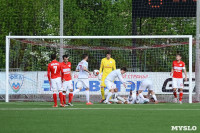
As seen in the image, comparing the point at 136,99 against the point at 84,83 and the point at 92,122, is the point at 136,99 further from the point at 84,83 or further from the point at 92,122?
the point at 92,122

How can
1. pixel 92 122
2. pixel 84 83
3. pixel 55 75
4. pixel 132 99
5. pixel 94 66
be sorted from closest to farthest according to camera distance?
pixel 92 122
pixel 55 75
pixel 84 83
pixel 132 99
pixel 94 66

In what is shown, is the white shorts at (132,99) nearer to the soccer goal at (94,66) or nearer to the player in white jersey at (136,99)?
the player in white jersey at (136,99)

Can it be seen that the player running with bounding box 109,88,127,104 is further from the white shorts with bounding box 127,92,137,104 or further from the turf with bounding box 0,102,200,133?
the turf with bounding box 0,102,200,133

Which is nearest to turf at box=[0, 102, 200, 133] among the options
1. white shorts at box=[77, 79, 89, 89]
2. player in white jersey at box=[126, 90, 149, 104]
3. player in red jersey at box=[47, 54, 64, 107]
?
player in red jersey at box=[47, 54, 64, 107]

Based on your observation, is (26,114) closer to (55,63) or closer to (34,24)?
(55,63)

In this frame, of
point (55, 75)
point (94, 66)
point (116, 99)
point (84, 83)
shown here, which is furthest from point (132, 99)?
point (55, 75)

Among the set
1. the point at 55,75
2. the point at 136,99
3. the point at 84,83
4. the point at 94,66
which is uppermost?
the point at 94,66

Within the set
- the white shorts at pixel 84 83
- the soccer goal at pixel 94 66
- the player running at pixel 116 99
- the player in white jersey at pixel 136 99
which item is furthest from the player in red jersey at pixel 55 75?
the soccer goal at pixel 94 66

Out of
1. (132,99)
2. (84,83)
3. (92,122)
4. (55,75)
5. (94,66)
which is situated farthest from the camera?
(94,66)

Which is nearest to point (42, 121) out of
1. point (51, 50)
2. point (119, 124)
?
point (119, 124)

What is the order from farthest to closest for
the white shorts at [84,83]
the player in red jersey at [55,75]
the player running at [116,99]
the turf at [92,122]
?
1. the player running at [116,99]
2. the white shorts at [84,83]
3. the player in red jersey at [55,75]
4. the turf at [92,122]

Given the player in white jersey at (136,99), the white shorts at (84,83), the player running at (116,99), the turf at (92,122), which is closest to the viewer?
the turf at (92,122)

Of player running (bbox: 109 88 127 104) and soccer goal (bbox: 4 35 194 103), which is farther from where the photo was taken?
soccer goal (bbox: 4 35 194 103)

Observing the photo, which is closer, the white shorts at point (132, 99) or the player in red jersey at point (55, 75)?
the player in red jersey at point (55, 75)
